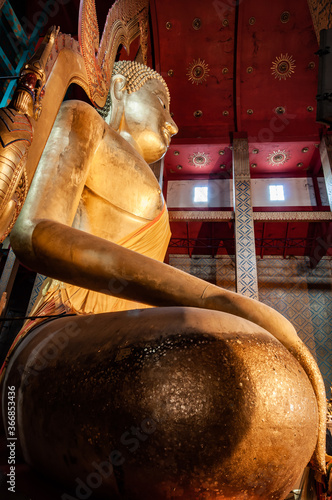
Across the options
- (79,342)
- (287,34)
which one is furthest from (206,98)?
(79,342)

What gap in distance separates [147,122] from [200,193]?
7.52 meters

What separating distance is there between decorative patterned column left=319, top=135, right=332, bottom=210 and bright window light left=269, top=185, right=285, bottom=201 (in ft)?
5.07

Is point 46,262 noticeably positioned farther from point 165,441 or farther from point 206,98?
point 206,98

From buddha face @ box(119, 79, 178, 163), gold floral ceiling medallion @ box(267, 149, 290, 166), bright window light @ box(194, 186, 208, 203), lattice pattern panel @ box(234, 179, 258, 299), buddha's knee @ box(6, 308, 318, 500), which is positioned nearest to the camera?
buddha's knee @ box(6, 308, 318, 500)

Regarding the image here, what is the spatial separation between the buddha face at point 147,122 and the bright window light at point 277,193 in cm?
743

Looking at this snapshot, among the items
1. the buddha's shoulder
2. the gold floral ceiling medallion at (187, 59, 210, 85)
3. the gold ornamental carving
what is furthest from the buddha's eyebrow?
the gold floral ceiling medallion at (187, 59, 210, 85)

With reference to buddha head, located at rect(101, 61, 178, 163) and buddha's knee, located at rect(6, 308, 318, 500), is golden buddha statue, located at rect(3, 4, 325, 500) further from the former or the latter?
buddha head, located at rect(101, 61, 178, 163)

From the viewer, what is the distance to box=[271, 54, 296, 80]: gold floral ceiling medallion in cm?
767

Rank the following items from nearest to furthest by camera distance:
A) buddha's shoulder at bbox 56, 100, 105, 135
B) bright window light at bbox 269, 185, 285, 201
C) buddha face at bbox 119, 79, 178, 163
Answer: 1. buddha's shoulder at bbox 56, 100, 105, 135
2. buddha face at bbox 119, 79, 178, 163
3. bright window light at bbox 269, 185, 285, 201

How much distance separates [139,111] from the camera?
7.87 feet

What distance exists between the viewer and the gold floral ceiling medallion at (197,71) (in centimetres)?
794

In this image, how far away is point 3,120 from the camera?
110 centimetres

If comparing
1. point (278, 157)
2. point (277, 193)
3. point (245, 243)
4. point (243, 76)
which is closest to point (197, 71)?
point (243, 76)

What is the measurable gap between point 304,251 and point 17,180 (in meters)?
9.87
